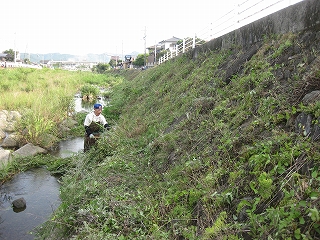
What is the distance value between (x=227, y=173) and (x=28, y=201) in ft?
15.9

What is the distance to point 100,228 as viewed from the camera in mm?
3469

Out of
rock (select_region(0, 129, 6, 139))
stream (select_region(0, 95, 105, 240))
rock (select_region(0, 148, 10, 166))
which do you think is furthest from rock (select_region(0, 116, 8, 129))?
stream (select_region(0, 95, 105, 240))

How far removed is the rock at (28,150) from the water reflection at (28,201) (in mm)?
750

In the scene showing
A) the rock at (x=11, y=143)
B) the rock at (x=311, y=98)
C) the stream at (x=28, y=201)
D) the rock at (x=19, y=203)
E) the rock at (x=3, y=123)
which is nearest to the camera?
the rock at (x=311, y=98)

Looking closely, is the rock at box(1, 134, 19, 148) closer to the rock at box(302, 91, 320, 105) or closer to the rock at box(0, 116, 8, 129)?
the rock at box(0, 116, 8, 129)

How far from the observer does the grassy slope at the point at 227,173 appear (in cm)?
245

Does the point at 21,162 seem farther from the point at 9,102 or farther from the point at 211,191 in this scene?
the point at 9,102

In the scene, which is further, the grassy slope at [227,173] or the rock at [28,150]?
the rock at [28,150]

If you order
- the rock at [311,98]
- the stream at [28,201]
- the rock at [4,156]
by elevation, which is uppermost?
the rock at [311,98]

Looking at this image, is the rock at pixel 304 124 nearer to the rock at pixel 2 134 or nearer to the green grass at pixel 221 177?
the green grass at pixel 221 177

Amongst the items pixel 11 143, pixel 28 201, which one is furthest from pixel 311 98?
pixel 11 143

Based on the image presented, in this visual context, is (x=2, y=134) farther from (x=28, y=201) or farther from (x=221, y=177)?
(x=221, y=177)

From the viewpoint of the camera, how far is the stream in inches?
201

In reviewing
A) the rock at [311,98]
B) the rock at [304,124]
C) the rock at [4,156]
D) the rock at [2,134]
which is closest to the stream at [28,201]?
the rock at [4,156]
